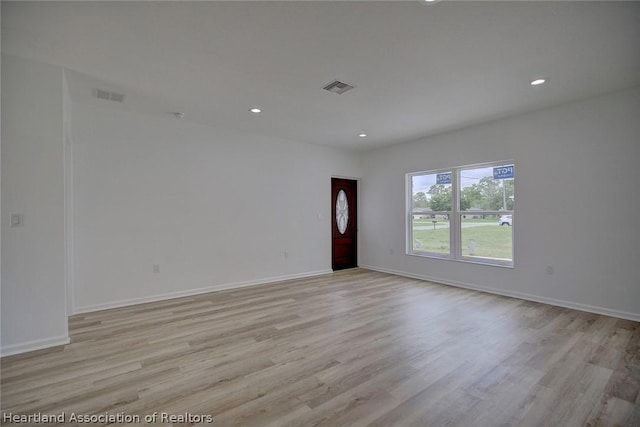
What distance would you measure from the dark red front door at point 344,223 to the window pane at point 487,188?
2.45 meters

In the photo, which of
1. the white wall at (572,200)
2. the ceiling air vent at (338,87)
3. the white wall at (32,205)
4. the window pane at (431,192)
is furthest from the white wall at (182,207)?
the white wall at (572,200)

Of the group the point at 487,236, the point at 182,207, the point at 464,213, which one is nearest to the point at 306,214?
the point at 182,207

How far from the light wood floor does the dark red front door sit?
8.87 feet

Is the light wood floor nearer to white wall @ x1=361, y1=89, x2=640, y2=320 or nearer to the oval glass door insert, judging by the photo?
white wall @ x1=361, y1=89, x2=640, y2=320

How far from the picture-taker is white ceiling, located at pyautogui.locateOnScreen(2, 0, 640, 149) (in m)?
2.07

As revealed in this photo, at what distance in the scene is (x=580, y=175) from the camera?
3.74 metres

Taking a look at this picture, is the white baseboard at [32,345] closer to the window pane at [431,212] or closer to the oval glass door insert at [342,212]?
the oval glass door insert at [342,212]

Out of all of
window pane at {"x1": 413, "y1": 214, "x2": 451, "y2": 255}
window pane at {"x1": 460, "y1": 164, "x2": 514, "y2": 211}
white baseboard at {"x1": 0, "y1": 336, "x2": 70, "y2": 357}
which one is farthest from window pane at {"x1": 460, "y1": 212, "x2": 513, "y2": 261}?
white baseboard at {"x1": 0, "y1": 336, "x2": 70, "y2": 357}

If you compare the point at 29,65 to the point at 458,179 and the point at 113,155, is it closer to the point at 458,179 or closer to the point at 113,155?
the point at 113,155

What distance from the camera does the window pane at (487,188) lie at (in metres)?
4.48

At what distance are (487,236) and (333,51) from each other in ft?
12.8

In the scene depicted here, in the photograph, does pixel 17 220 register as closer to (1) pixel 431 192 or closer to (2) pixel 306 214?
(2) pixel 306 214

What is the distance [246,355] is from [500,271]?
157 inches

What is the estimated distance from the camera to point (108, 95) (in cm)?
347
